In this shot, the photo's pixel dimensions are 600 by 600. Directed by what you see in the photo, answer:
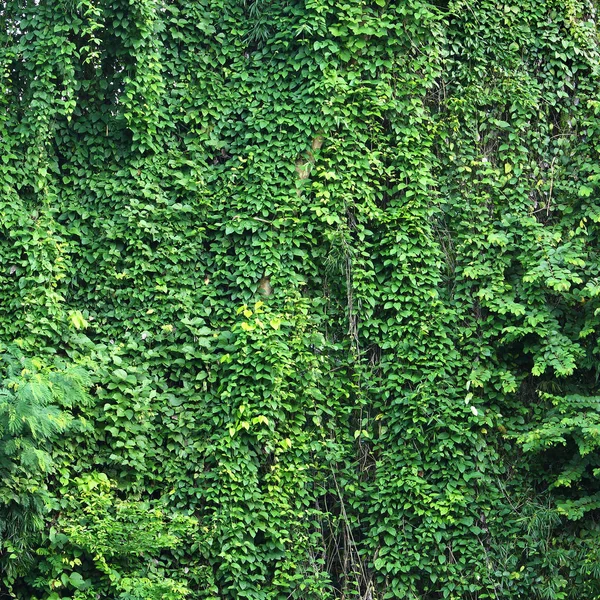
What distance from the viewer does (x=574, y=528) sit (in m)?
7.37

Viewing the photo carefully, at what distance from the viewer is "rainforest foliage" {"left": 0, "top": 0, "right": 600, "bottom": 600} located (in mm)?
7016

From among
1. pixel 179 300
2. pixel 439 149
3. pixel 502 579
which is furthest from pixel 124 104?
pixel 502 579

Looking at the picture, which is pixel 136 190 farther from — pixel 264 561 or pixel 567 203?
pixel 567 203

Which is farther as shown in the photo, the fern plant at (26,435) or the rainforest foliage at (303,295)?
the rainforest foliage at (303,295)

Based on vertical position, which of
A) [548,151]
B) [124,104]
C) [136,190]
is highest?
[548,151]

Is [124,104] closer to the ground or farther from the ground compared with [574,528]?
farther from the ground

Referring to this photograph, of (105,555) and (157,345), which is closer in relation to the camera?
(105,555)

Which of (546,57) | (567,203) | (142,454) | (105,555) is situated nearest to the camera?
(105,555)

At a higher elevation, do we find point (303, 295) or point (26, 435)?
point (303, 295)

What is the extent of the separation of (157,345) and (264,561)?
6.89ft

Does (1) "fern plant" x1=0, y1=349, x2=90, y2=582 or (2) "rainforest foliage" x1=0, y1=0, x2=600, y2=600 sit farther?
(2) "rainforest foliage" x1=0, y1=0, x2=600, y2=600

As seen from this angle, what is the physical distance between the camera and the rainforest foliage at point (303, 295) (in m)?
7.02

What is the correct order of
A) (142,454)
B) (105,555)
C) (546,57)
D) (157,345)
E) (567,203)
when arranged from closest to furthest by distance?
(105,555) → (142,454) → (157,345) → (567,203) → (546,57)

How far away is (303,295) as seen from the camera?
780cm
